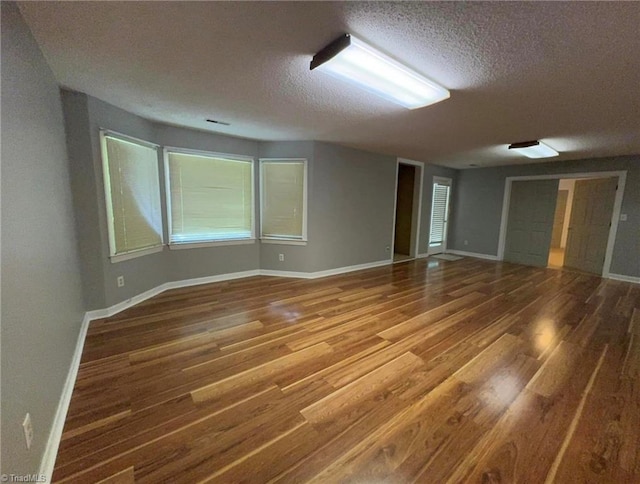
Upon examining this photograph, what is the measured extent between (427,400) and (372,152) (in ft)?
14.2

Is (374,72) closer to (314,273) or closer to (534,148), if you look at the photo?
(314,273)

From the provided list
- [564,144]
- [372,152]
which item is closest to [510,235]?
[564,144]

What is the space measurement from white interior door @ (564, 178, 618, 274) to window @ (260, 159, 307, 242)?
5801 mm

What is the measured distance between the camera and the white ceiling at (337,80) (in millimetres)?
1362

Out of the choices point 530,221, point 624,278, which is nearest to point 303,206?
point 530,221

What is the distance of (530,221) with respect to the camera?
19.5ft

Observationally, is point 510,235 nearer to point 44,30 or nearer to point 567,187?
point 567,187

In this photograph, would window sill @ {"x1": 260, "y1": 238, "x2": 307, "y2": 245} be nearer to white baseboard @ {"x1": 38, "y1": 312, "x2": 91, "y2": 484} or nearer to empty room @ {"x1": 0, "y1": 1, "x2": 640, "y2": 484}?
empty room @ {"x1": 0, "y1": 1, "x2": 640, "y2": 484}

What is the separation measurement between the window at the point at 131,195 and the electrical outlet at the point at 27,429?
6.89 feet

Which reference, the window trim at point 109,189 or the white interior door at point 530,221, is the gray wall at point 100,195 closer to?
the window trim at point 109,189

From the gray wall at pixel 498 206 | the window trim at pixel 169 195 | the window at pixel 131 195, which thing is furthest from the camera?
the gray wall at pixel 498 206

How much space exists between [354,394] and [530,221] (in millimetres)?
6357

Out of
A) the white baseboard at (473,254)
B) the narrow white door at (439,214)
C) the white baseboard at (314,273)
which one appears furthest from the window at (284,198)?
the white baseboard at (473,254)

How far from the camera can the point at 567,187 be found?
302 inches
